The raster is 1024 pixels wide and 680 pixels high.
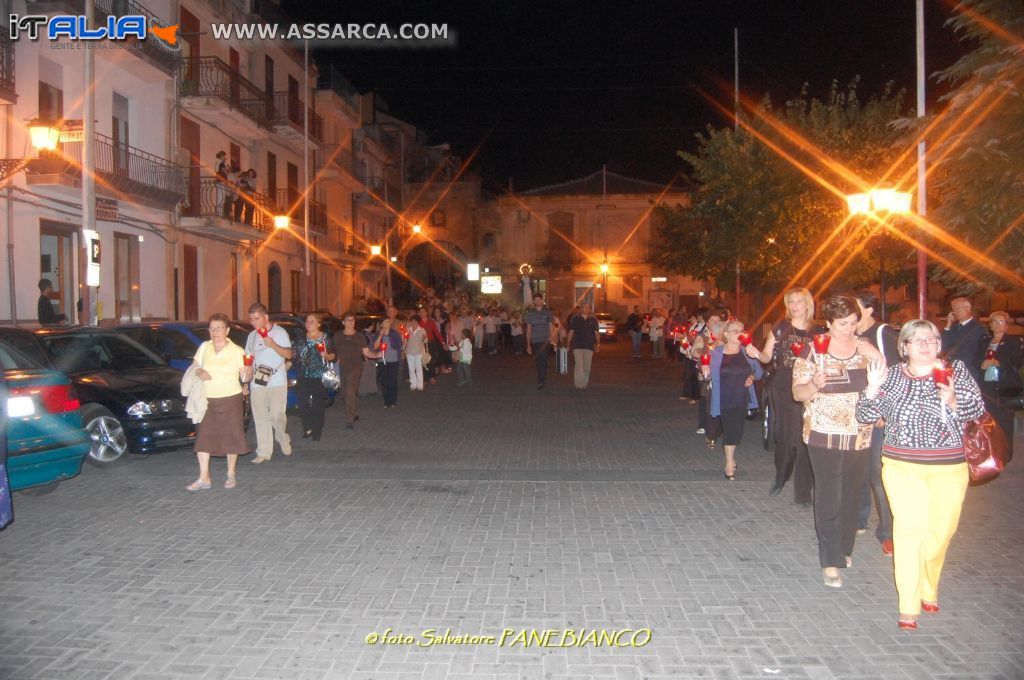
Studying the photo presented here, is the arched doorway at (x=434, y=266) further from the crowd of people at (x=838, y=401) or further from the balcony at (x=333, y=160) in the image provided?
the crowd of people at (x=838, y=401)

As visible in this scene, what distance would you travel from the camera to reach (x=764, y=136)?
2505 centimetres

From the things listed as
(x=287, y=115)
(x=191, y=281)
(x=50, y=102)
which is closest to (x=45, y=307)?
(x=50, y=102)

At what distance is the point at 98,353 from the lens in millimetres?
10742

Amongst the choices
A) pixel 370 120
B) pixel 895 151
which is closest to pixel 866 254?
pixel 895 151

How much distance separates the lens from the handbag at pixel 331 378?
39.4ft

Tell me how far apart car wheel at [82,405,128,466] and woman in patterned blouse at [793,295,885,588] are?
24.6 ft

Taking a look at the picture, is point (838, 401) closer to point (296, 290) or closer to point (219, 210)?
point (219, 210)

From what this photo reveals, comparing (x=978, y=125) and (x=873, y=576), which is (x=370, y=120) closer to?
Answer: (x=978, y=125)

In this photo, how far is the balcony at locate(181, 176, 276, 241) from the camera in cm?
2397

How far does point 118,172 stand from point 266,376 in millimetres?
13147

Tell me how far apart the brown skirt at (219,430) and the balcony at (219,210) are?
1671cm

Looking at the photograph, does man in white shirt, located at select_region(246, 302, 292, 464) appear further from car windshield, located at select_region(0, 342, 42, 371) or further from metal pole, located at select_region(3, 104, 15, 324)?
metal pole, located at select_region(3, 104, 15, 324)

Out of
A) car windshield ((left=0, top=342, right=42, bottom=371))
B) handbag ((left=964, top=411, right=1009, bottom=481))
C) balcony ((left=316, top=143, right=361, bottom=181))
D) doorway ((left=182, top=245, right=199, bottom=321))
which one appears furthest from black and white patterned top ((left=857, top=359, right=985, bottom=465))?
balcony ((left=316, top=143, right=361, bottom=181))

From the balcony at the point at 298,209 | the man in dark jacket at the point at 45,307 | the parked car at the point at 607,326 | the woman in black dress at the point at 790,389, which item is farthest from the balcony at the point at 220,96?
the woman in black dress at the point at 790,389
